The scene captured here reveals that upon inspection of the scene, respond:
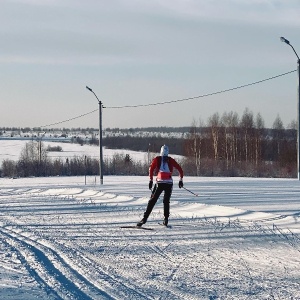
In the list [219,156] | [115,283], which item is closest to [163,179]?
[115,283]

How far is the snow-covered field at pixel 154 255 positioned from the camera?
23.8 ft

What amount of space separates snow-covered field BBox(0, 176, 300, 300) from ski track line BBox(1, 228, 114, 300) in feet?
0.04

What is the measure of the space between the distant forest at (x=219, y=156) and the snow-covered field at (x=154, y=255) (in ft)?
120

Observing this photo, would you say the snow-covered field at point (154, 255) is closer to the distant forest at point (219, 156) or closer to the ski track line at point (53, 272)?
the ski track line at point (53, 272)

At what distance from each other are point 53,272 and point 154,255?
2.14 meters

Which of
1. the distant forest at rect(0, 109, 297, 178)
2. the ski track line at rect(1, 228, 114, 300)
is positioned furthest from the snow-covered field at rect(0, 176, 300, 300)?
the distant forest at rect(0, 109, 297, 178)

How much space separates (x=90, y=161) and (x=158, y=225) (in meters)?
47.0

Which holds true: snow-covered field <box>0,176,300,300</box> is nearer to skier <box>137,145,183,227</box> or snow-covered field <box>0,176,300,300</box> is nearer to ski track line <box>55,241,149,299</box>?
ski track line <box>55,241,149,299</box>

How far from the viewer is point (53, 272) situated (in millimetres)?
8227

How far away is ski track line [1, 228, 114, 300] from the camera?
7035mm

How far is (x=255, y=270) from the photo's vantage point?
8.48m

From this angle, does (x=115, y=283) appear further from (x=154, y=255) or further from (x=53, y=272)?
(x=154, y=255)

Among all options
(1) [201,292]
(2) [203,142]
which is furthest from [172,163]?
(2) [203,142]

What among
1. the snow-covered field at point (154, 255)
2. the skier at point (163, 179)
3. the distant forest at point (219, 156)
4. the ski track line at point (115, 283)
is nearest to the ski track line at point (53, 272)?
the snow-covered field at point (154, 255)
